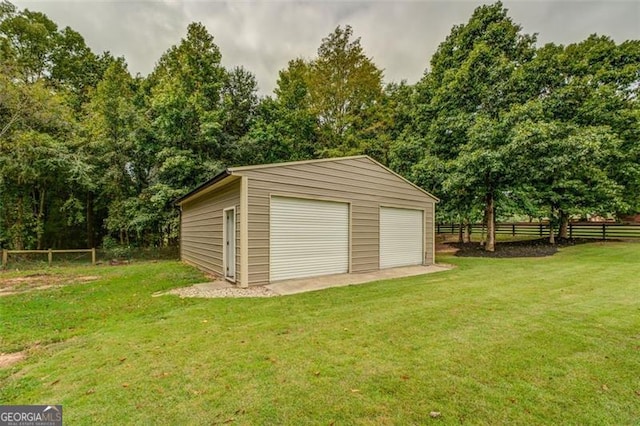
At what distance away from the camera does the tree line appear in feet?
37.3

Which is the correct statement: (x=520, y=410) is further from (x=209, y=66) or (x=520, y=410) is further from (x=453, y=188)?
(x=209, y=66)

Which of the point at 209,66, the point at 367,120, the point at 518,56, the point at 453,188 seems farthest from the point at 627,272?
the point at 209,66

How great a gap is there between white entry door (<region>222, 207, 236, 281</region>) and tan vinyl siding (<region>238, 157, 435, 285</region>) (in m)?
0.98

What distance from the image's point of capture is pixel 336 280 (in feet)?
23.3

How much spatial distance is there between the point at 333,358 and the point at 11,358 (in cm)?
338

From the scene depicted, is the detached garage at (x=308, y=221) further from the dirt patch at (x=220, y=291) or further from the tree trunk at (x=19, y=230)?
the tree trunk at (x=19, y=230)

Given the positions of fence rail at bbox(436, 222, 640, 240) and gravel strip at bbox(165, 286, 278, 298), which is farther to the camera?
fence rail at bbox(436, 222, 640, 240)

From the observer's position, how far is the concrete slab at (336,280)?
20.4 ft

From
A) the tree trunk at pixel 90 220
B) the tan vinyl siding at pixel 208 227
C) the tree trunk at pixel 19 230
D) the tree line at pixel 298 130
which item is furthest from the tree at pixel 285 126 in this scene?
the tree trunk at pixel 19 230

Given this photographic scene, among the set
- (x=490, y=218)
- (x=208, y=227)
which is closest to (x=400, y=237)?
(x=490, y=218)

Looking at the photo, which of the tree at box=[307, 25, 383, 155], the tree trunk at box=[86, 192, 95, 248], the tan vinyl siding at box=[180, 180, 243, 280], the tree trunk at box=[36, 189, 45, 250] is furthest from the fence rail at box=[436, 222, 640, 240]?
the tree trunk at box=[36, 189, 45, 250]

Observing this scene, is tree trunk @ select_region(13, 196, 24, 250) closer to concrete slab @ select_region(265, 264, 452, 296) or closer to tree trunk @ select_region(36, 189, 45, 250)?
tree trunk @ select_region(36, 189, 45, 250)

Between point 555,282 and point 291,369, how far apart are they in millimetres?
6505

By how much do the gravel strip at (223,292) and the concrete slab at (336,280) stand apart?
22cm
